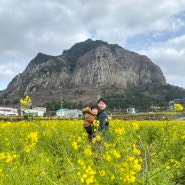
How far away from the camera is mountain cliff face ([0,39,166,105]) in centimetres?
16012

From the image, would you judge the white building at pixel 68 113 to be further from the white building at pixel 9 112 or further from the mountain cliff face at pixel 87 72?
the mountain cliff face at pixel 87 72

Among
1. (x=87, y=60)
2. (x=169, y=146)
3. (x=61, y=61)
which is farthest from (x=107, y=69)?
(x=169, y=146)

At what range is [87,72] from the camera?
166 m

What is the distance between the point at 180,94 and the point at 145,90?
14.9 m

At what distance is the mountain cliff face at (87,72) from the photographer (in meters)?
160

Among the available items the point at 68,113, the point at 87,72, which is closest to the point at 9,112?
the point at 68,113

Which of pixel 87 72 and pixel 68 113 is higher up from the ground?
pixel 87 72

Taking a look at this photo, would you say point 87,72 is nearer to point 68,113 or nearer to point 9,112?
point 9,112

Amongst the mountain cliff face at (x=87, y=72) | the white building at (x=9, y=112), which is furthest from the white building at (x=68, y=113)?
the mountain cliff face at (x=87, y=72)

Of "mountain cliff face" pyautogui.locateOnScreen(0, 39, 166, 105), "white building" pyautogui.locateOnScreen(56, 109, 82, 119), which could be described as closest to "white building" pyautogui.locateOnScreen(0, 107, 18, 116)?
"white building" pyautogui.locateOnScreen(56, 109, 82, 119)

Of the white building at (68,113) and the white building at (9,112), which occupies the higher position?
the white building at (9,112)

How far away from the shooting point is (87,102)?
119 meters

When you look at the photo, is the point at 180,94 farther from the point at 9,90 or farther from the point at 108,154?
the point at 108,154

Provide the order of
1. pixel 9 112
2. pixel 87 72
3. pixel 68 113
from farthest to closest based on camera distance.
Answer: pixel 87 72 < pixel 9 112 < pixel 68 113
